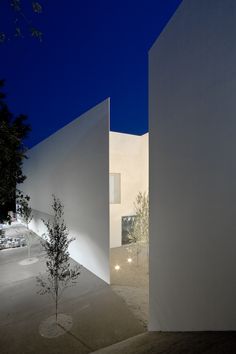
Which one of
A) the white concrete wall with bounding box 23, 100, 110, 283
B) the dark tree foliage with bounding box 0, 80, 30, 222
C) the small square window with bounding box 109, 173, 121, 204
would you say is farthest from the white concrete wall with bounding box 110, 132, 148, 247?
the dark tree foliage with bounding box 0, 80, 30, 222

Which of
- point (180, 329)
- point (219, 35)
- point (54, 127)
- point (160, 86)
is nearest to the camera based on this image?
point (219, 35)

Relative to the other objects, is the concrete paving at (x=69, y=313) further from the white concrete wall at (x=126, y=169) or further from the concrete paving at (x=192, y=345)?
the white concrete wall at (x=126, y=169)

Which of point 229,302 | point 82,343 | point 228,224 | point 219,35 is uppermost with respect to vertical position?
point 219,35

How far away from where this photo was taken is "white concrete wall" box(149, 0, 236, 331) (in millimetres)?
2797

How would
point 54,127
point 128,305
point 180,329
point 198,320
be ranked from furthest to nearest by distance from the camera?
point 54,127 → point 128,305 → point 180,329 → point 198,320

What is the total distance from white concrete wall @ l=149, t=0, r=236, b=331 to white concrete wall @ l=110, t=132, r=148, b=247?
22.8ft

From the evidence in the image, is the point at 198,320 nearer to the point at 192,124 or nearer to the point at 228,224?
the point at 228,224

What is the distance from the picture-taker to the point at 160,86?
4.45 metres

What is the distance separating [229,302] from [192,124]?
8.69 feet

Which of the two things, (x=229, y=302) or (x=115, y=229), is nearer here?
(x=229, y=302)

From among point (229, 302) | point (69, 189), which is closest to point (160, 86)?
point (229, 302)

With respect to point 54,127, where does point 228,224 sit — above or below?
below

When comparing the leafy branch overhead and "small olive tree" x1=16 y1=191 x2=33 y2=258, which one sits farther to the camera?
"small olive tree" x1=16 y1=191 x2=33 y2=258

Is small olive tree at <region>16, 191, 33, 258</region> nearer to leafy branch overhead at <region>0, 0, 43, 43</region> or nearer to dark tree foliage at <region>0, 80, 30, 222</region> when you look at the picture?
dark tree foliage at <region>0, 80, 30, 222</region>
